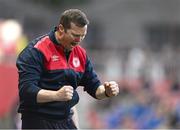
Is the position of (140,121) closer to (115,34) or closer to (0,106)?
(0,106)

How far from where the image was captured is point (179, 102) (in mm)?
15234

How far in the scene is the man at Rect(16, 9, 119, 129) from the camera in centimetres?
682

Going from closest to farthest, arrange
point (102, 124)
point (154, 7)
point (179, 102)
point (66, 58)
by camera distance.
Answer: point (66, 58)
point (179, 102)
point (102, 124)
point (154, 7)

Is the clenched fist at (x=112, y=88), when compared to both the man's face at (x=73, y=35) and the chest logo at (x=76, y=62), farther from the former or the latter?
the man's face at (x=73, y=35)

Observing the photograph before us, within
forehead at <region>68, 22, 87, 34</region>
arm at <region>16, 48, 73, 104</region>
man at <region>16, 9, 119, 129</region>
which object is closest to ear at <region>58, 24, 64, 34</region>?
man at <region>16, 9, 119, 129</region>

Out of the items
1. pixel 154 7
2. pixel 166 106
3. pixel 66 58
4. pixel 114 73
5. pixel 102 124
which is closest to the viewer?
Answer: pixel 66 58

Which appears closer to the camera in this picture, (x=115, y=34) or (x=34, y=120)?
(x=34, y=120)

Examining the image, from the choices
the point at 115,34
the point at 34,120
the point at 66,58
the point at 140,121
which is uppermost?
the point at 66,58

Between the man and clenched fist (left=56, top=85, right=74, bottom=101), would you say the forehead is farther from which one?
clenched fist (left=56, top=85, right=74, bottom=101)

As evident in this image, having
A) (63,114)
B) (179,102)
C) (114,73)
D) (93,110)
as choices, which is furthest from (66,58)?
(114,73)

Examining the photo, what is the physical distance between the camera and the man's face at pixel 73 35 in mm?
6895

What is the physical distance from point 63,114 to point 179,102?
8.26m

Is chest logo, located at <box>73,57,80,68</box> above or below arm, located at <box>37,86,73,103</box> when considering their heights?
above

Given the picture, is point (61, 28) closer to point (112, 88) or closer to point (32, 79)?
point (32, 79)
